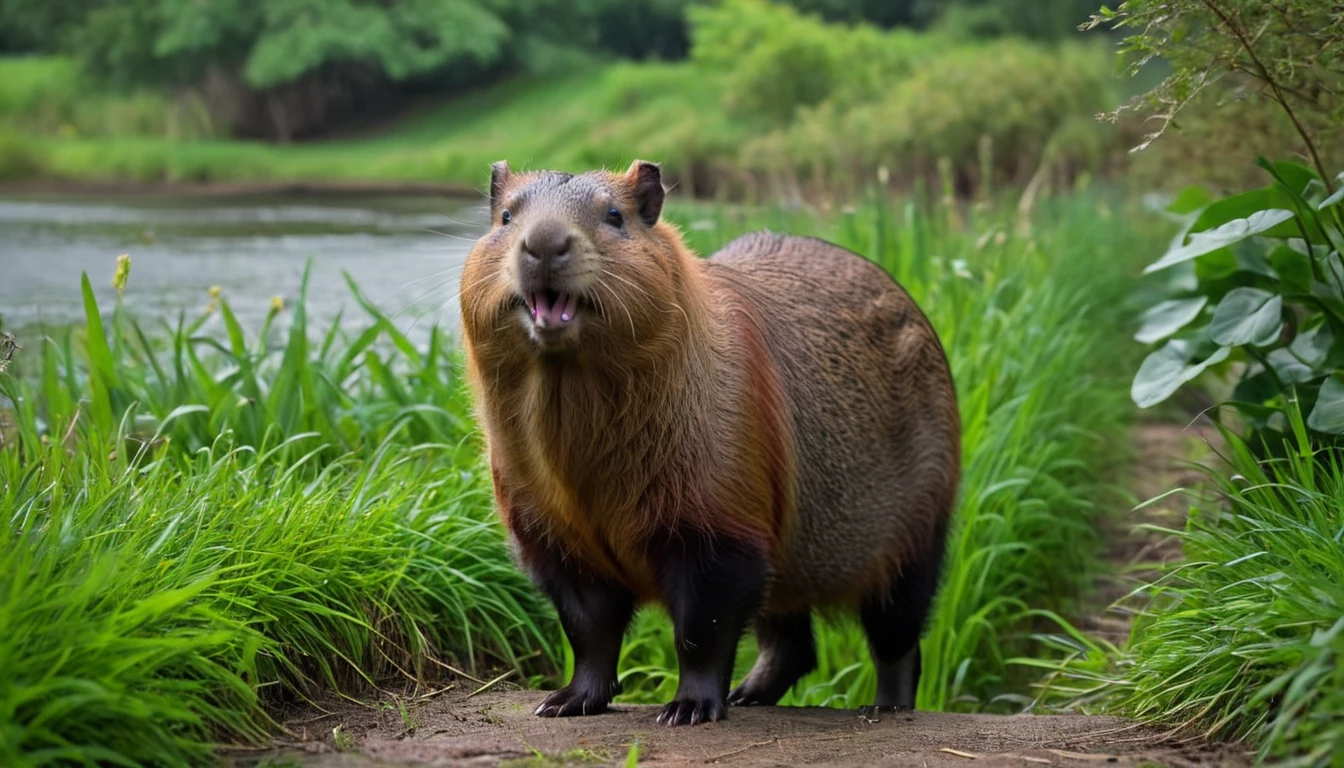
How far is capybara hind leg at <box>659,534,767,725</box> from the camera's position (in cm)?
331

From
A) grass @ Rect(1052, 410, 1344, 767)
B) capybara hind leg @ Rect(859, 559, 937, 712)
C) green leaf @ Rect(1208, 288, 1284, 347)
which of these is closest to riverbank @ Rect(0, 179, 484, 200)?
capybara hind leg @ Rect(859, 559, 937, 712)

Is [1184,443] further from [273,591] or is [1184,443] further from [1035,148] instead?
[1035,148]

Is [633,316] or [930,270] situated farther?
[930,270]

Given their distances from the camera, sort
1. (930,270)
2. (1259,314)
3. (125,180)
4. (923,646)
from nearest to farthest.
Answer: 1. (1259,314)
2. (923,646)
3. (930,270)
4. (125,180)

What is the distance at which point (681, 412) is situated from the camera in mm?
3281

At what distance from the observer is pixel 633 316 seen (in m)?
3.14

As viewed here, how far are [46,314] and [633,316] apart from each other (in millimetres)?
4832

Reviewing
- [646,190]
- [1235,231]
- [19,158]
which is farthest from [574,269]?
[19,158]

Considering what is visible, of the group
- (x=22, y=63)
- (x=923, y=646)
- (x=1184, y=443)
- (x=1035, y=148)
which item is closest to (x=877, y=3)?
(x=1035, y=148)

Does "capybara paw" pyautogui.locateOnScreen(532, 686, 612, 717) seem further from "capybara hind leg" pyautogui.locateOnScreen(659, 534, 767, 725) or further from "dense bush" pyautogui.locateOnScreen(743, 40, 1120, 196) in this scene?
"dense bush" pyautogui.locateOnScreen(743, 40, 1120, 196)

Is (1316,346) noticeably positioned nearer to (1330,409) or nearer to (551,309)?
(1330,409)

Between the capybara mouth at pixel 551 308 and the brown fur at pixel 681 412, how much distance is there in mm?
42

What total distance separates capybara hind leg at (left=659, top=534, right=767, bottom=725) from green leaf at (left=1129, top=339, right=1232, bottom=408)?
1.43 metres

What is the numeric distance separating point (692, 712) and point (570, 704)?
305 mm
